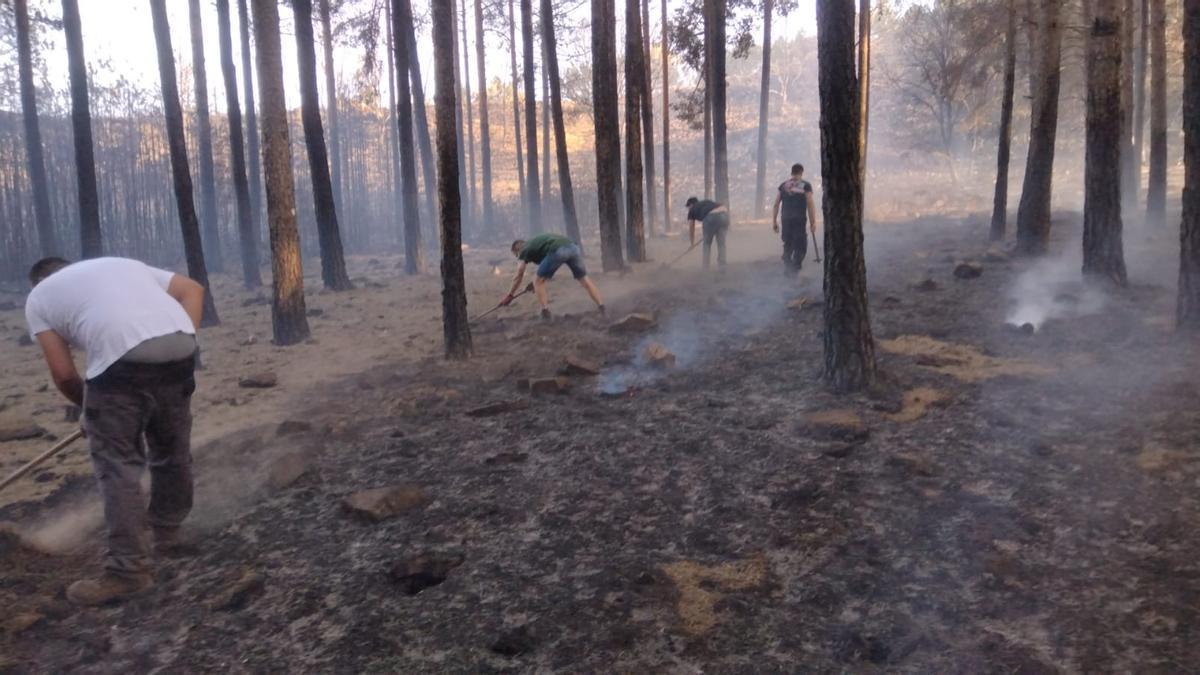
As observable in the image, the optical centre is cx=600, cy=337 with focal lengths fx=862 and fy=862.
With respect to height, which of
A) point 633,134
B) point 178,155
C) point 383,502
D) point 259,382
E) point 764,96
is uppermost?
point 764,96

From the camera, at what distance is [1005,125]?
15.1 metres

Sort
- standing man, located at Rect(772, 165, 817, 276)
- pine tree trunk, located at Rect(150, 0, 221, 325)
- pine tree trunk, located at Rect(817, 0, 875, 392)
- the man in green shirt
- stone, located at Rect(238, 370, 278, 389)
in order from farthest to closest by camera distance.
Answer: standing man, located at Rect(772, 165, 817, 276), pine tree trunk, located at Rect(150, 0, 221, 325), the man in green shirt, stone, located at Rect(238, 370, 278, 389), pine tree trunk, located at Rect(817, 0, 875, 392)

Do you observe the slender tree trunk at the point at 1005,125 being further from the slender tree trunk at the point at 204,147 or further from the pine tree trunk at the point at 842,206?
the slender tree trunk at the point at 204,147

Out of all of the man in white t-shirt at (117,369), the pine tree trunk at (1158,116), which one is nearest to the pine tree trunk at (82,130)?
the man in white t-shirt at (117,369)

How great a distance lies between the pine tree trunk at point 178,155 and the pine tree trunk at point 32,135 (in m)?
4.74

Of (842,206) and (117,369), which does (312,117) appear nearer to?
(842,206)

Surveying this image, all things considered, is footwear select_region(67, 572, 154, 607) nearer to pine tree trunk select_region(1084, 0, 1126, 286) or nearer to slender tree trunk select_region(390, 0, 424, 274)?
pine tree trunk select_region(1084, 0, 1126, 286)

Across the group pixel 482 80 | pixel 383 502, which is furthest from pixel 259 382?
pixel 482 80

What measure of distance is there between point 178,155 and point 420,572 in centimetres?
971

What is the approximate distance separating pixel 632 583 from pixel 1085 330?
21.7ft

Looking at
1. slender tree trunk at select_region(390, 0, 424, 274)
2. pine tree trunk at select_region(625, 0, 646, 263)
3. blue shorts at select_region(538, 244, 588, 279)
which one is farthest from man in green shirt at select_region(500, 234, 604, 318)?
slender tree trunk at select_region(390, 0, 424, 274)

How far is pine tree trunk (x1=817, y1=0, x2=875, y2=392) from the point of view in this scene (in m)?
6.64

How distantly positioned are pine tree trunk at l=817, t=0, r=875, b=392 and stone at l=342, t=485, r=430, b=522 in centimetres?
363

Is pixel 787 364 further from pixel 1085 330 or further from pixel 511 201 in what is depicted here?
pixel 511 201
